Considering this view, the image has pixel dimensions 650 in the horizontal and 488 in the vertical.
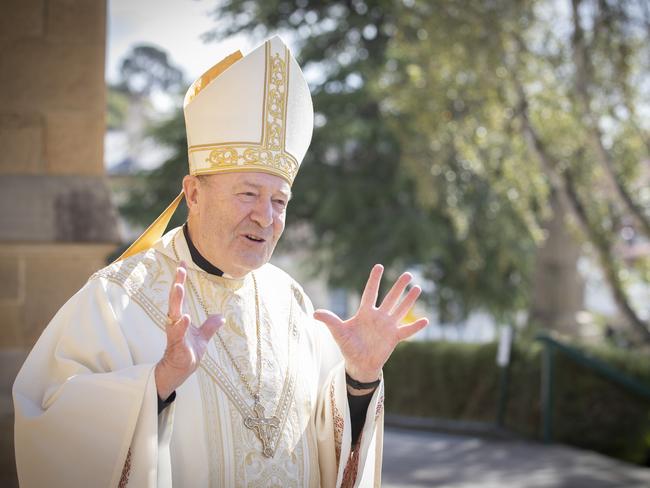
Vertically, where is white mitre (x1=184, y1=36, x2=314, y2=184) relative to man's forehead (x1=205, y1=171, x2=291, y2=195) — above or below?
above

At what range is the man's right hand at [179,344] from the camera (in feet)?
8.19

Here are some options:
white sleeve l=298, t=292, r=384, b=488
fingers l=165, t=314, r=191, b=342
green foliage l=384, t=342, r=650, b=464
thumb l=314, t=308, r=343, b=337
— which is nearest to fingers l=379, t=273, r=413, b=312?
thumb l=314, t=308, r=343, b=337

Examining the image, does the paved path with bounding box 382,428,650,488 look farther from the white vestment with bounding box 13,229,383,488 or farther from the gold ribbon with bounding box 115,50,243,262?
the gold ribbon with bounding box 115,50,243,262

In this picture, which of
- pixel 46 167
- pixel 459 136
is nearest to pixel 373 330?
pixel 46 167

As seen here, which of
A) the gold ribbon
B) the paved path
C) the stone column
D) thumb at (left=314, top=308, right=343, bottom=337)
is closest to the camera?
thumb at (left=314, top=308, right=343, bottom=337)

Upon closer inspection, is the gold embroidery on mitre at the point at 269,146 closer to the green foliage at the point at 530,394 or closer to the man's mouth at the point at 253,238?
the man's mouth at the point at 253,238

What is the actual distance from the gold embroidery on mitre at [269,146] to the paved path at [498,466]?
424 cm

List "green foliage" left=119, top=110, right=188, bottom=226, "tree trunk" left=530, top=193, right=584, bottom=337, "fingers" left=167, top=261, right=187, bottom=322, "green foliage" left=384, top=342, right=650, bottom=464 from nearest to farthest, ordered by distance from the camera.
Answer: "fingers" left=167, top=261, right=187, bottom=322 < "green foliage" left=384, top=342, right=650, bottom=464 < "tree trunk" left=530, top=193, right=584, bottom=337 < "green foliage" left=119, top=110, right=188, bottom=226

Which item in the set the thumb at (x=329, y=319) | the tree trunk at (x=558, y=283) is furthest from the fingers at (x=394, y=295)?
the tree trunk at (x=558, y=283)

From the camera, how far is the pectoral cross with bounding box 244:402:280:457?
291cm

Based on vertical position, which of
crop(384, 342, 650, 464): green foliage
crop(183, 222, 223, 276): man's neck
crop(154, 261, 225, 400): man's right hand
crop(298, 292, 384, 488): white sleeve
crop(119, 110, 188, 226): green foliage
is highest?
crop(119, 110, 188, 226): green foliage

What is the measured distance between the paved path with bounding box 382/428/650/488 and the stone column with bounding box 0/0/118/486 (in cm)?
352

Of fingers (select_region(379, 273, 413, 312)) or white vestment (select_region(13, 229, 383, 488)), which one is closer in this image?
white vestment (select_region(13, 229, 383, 488))

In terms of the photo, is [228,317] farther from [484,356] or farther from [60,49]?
[484,356]
